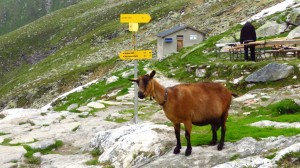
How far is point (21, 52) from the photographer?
434 feet

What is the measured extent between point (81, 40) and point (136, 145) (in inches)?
3801

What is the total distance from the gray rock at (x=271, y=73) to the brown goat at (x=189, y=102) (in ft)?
38.1

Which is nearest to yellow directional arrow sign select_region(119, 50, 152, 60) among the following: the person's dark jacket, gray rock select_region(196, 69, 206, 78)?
gray rock select_region(196, 69, 206, 78)

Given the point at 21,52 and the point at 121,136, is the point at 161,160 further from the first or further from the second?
the point at 21,52

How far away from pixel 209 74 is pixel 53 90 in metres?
42.0

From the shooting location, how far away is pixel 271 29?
3859cm

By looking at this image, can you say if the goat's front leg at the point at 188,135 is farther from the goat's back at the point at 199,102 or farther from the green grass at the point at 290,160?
the green grass at the point at 290,160

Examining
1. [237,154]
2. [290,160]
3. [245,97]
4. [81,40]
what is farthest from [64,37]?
[290,160]

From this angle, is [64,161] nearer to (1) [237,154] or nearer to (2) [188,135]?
(2) [188,135]

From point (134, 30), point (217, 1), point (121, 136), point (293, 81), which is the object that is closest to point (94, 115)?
point (134, 30)

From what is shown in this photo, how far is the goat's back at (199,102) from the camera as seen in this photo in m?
10.7

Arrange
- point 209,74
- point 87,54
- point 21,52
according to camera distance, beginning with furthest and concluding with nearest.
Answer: point 21,52, point 87,54, point 209,74

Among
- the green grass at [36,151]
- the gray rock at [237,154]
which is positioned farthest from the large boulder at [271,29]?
the gray rock at [237,154]

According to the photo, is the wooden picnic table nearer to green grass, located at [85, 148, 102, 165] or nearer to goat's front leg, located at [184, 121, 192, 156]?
green grass, located at [85, 148, 102, 165]
